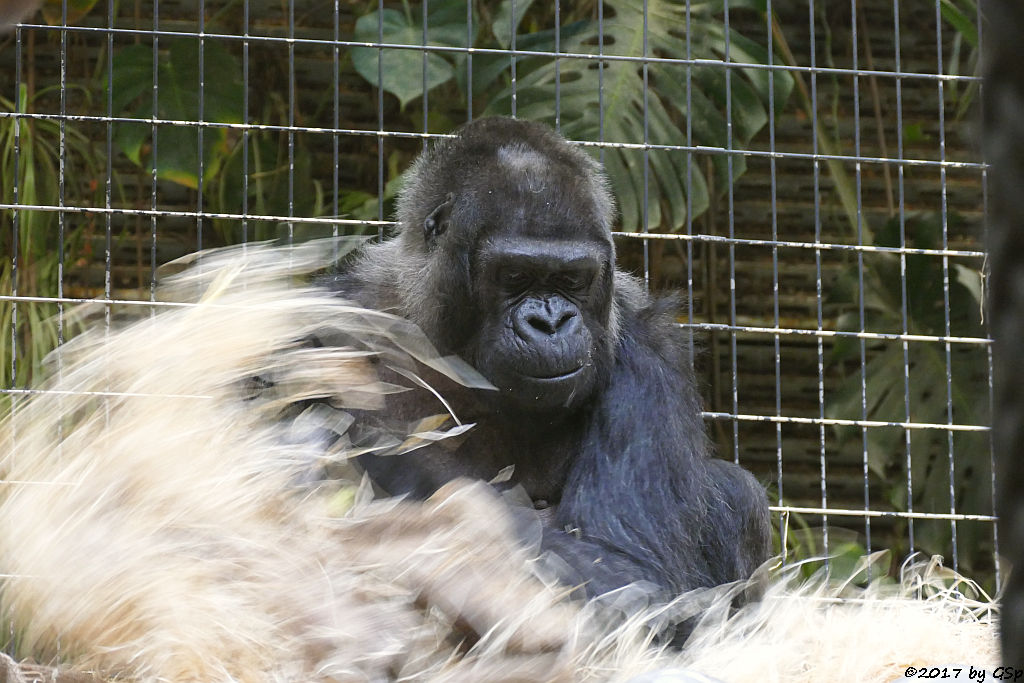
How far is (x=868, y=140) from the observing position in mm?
6125

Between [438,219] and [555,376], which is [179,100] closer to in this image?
[438,219]

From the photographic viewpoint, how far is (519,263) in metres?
2.89

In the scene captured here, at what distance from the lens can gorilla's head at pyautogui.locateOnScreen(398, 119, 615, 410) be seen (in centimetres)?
283

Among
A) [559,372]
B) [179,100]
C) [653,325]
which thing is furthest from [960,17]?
[179,100]

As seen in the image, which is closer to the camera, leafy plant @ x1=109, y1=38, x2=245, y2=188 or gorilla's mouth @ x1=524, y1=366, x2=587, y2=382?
gorilla's mouth @ x1=524, y1=366, x2=587, y2=382

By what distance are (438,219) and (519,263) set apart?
0.32 m

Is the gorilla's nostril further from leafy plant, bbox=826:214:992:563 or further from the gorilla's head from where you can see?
leafy plant, bbox=826:214:992:563

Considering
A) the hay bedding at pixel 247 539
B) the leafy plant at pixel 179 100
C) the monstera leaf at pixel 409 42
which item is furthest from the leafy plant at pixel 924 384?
the hay bedding at pixel 247 539

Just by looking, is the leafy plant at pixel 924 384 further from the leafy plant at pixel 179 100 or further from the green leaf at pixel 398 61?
the leafy plant at pixel 179 100

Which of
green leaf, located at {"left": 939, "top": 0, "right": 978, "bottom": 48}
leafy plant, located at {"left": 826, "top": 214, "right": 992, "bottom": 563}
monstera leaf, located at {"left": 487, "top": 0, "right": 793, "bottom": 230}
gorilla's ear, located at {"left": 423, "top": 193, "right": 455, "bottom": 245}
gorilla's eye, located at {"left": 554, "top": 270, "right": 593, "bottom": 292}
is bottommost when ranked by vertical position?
leafy plant, located at {"left": 826, "top": 214, "right": 992, "bottom": 563}

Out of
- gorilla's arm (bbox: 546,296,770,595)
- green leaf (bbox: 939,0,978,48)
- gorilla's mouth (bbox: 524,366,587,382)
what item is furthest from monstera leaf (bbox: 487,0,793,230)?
gorilla's mouth (bbox: 524,366,587,382)

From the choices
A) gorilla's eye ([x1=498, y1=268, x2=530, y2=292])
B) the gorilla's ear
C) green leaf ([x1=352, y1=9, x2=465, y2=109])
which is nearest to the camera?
gorilla's eye ([x1=498, y1=268, x2=530, y2=292])

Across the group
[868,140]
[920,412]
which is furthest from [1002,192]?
[868,140]

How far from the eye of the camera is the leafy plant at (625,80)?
14.1ft
